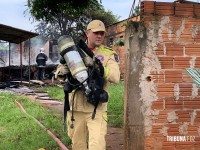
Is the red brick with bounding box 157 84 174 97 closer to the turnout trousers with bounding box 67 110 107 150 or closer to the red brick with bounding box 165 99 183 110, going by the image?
the red brick with bounding box 165 99 183 110

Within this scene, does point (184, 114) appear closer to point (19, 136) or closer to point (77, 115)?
point (77, 115)

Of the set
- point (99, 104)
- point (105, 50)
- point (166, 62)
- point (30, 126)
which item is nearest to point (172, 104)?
point (166, 62)

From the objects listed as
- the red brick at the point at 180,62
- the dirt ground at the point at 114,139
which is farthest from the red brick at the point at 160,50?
the dirt ground at the point at 114,139

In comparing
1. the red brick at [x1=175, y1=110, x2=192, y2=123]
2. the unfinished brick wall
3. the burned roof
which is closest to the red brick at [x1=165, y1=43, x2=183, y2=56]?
the unfinished brick wall

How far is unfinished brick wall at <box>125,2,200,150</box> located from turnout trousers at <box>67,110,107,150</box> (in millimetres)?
656

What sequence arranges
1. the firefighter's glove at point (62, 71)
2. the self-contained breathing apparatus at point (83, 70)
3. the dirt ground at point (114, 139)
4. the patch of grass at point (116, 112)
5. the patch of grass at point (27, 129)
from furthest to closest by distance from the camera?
1. the patch of grass at point (116, 112)
2. the patch of grass at point (27, 129)
3. the dirt ground at point (114, 139)
4. the firefighter's glove at point (62, 71)
5. the self-contained breathing apparatus at point (83, 70)

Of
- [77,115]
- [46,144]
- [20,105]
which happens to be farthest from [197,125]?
[20,105]

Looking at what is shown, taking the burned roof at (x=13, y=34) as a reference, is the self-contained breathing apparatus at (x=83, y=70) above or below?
below

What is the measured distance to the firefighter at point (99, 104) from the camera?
4312mm

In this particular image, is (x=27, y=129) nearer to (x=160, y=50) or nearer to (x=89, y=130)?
(x=89, y=130)

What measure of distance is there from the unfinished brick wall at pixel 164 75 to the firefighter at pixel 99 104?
1.80 feet

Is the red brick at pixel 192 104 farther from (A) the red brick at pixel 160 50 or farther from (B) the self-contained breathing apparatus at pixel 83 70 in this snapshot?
(B) the self-contained breathing apparatus at pixel 83 70

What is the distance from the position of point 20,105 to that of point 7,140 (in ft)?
14.3

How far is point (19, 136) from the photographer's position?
7109 mm
